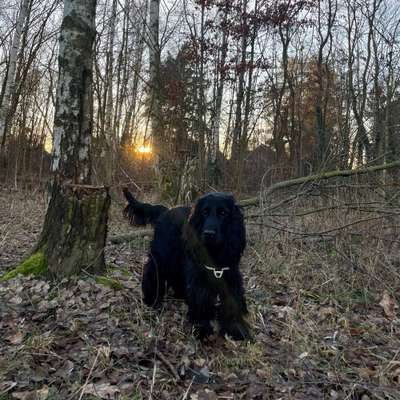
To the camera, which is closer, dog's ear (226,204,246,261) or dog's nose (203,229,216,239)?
dog's nose (203,229,216,239)

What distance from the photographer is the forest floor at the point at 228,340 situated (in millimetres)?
2594

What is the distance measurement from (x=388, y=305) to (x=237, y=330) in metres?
1.78

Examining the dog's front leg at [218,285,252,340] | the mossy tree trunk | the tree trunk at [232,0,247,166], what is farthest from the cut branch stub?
the tree trunk at [232,0,247,166]

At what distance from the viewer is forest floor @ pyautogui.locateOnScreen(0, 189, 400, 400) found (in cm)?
259

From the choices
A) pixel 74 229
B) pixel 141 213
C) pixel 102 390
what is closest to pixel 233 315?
pixel 102 390

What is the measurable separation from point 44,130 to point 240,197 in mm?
11113

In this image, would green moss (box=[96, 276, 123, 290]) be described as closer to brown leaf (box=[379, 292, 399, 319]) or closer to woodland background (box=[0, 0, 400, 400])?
woodland background (box=[0, 0, 400, 400])

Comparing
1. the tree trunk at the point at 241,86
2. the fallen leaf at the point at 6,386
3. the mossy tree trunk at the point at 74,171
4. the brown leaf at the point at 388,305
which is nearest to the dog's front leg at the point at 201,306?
the mossy tree trunk at the point at 74,171

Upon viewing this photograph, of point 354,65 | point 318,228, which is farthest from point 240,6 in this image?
point 318,228

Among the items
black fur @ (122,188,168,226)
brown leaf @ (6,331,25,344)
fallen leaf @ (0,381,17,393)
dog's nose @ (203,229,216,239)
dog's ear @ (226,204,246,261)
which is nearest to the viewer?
fallen leaf @ (0,381,17,393)

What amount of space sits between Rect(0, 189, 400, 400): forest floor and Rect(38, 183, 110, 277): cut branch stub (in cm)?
20

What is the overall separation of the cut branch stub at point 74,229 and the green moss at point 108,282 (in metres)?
0.13

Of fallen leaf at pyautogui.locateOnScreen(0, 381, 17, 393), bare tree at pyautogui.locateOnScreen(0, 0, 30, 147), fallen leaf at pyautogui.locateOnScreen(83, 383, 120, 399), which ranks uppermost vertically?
bare tree at pyautogui.locateOnScreen(0, 0, 30, 147)

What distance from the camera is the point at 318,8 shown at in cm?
1692
